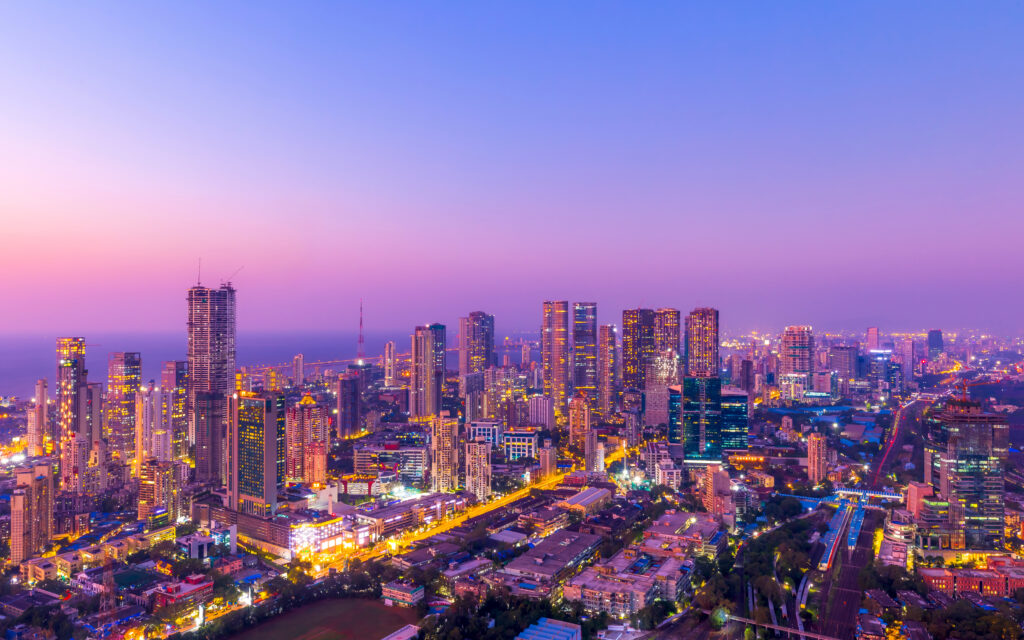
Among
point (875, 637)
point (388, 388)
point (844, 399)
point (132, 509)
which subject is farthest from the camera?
point (388, 388)

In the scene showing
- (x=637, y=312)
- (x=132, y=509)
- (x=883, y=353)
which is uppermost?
(x=637, y=312)

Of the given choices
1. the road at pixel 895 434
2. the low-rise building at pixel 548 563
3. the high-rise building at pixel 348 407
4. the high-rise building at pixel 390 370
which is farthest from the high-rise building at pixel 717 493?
the high-rise building at pixel 390 370

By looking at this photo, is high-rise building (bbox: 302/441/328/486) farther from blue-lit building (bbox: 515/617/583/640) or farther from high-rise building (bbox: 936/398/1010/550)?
high-rise building (bbox: 936/398/1010/550)

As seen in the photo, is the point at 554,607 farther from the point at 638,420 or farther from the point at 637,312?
the point at 637,312

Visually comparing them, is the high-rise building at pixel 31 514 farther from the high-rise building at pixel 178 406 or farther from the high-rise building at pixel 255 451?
the high-rise building at pixel 178 406

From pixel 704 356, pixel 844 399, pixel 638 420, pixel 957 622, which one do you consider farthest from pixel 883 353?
pixel 957 622
